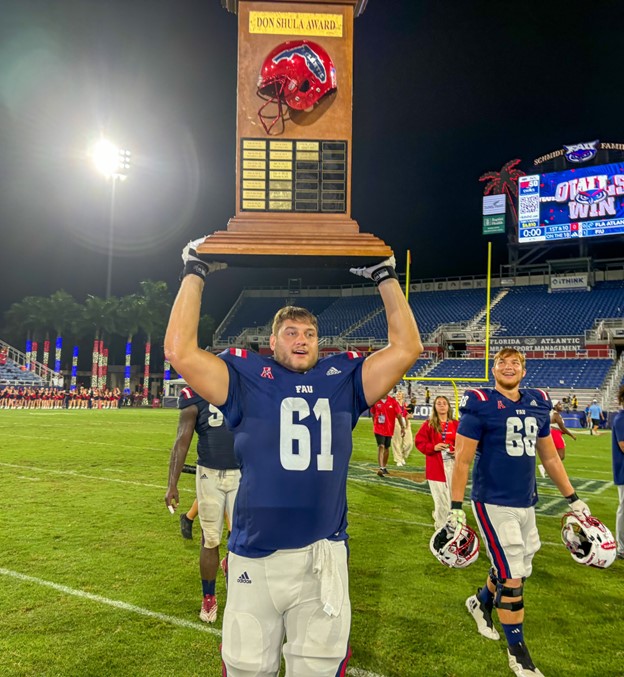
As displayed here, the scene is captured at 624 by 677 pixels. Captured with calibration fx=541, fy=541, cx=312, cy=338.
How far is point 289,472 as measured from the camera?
2.51 metres

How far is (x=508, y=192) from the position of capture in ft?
132

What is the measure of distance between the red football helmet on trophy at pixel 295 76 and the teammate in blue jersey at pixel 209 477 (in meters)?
2.70

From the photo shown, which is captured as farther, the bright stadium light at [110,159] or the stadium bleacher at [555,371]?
the bright stadium light at [110,159]

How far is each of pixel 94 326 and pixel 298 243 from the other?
5434cm

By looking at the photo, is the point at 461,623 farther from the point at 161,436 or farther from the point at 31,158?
the point at 31,158

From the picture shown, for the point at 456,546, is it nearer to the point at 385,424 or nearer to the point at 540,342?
the point at 385,424

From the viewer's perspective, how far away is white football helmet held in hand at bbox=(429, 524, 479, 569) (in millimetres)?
3932

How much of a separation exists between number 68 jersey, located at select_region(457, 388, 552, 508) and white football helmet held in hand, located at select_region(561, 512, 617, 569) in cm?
36


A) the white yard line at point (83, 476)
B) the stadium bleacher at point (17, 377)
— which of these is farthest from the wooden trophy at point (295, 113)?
the stadium bleacher at point (17, 377)

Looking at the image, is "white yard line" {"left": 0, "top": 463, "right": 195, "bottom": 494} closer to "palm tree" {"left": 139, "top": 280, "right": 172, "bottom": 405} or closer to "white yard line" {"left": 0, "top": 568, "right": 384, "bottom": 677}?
"white yard line" {"left": 0, "top": 568, "right": 384, "bottom": 677}

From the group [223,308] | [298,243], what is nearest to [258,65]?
[298,243]

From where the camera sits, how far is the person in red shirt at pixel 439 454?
7.43 m

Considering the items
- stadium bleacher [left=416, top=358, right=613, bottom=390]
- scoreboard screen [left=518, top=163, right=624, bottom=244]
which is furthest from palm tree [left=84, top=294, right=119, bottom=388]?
scoreboard screen [left=518, top=163, right=624, bottom=244]

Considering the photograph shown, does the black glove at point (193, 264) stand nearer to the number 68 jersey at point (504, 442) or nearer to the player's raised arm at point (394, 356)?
the player's raised arm at point (394, 356)
